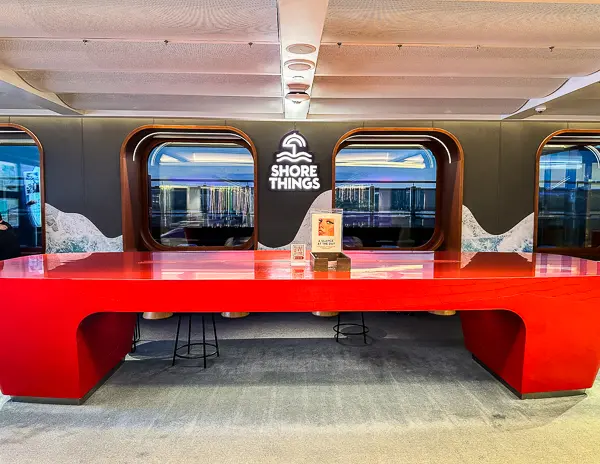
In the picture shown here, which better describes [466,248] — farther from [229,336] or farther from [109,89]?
[109,89]

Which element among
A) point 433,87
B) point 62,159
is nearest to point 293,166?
point 433,87

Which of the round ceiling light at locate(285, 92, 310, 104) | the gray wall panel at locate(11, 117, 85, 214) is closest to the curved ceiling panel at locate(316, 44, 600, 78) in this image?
the round ceiling light at locate(285, 92, 310, 104)

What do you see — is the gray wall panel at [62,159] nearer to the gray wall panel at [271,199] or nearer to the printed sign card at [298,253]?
the gray wall panel at [271,199]

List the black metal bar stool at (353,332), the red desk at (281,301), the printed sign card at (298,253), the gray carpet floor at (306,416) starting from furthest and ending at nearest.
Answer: the black metal bar stool at (353,332)
the printed sign card at (298,253)
the red desk at (281,301)
the gray carpet floor at (306,416)

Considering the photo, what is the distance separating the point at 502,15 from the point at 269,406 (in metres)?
3.19

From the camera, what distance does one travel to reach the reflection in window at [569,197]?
6355 millimetres

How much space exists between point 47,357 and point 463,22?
3799mm

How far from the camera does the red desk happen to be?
278cm

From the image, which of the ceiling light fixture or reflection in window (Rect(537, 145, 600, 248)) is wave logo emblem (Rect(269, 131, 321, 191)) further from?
reflection in window (Rect(537, 145, 600, 248))

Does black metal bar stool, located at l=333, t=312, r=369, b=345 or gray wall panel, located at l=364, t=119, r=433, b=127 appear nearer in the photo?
black metal bar stool, located at l=333, t=312, r=369, b=345

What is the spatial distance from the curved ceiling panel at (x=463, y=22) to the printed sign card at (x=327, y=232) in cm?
133

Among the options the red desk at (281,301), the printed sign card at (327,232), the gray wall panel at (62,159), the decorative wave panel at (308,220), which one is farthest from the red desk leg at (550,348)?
the gray wall panel at (62,159)

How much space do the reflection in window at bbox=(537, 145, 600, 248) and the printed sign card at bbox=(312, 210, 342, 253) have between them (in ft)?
14.9

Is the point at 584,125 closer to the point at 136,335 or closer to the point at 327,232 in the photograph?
the point at 327,232
